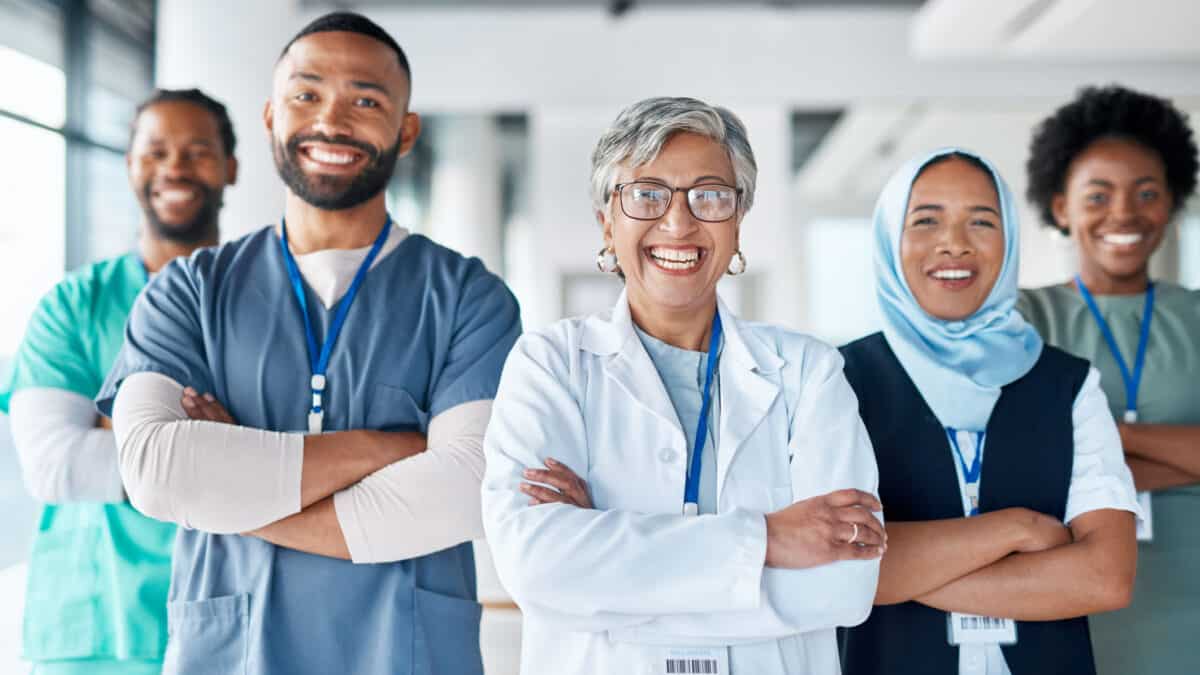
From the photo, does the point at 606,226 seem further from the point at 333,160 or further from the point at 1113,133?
the point at 1113,133

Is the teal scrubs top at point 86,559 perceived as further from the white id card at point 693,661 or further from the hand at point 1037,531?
the hand at point 1037,531

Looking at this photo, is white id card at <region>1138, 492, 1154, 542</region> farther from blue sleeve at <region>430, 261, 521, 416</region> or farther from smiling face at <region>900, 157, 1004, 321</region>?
blue sleeve at <region>430, 261, 521, 416</region>

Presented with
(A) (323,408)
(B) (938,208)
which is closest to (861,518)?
(B) (938,208)

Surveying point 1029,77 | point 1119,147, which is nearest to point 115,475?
point 1119,147

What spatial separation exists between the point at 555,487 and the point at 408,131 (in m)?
0.97

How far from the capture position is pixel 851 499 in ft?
5.08

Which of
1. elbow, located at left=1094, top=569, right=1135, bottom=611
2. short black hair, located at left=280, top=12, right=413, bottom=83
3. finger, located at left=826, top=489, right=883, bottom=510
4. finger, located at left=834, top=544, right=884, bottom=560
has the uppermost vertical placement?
short black hair, located at left=280, top=12, right=413, bottom=83

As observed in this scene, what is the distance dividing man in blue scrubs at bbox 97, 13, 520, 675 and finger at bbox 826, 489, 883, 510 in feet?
2.16

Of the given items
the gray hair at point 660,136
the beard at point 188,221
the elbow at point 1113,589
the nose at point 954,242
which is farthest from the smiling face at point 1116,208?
the beard at point 188,221

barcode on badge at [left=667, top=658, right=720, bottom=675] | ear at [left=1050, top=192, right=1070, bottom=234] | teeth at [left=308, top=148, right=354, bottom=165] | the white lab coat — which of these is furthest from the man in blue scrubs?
ear at [left=1050, top=192, right=1070, bottom=234]

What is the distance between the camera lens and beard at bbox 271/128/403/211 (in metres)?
1.98

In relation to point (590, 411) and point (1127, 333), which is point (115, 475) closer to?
point (590, 411)

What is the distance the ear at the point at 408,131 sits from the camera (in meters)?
2.10

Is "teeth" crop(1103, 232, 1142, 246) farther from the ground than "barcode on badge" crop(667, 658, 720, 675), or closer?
farther from the ground
